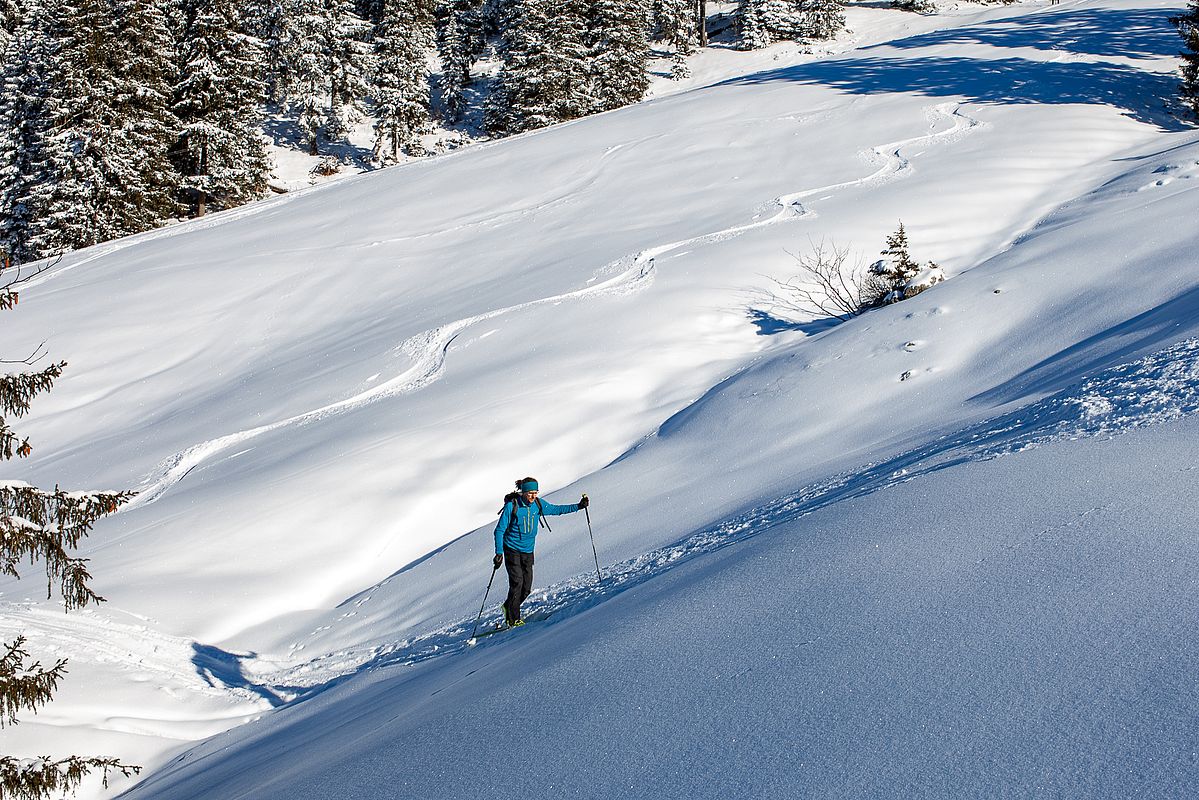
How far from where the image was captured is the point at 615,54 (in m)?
50.2

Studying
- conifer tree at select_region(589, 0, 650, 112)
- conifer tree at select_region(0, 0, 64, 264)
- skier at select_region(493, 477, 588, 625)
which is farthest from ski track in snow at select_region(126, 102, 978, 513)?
conifer tree at select_region(589, 0, 650, 112)

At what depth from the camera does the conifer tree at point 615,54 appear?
50219 millimetres

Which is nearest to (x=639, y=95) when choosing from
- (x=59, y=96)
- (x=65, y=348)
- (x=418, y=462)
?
(x=59, y=96)

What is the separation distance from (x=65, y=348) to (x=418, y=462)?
41.6ft

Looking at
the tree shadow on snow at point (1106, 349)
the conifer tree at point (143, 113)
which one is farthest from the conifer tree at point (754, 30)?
the tree shadow on snow at point (1106, 349)

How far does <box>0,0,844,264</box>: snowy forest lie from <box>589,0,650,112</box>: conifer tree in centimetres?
9

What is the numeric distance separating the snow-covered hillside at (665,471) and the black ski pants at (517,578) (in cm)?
21

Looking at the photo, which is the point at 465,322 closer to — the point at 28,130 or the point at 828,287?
the point at 828,287

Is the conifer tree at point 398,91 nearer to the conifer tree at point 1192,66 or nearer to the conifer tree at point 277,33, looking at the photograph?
the conifer tree at point 277,33

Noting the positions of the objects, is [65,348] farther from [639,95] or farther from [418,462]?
[639,95]

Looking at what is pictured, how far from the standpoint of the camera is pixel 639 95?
51938 mm

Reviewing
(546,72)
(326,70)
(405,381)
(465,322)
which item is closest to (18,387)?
(405,381)

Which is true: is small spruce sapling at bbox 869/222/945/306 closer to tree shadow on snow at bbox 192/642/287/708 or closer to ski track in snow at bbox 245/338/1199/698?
ski track in snow at bbox 245/338/1199/698

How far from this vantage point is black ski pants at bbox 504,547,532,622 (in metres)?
8.05
